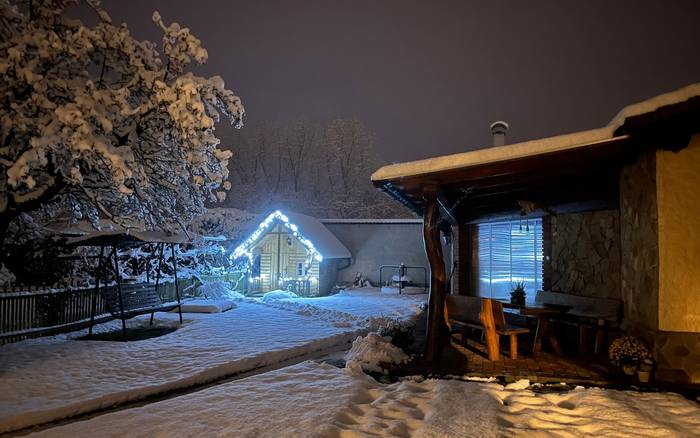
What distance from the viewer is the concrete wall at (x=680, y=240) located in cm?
515

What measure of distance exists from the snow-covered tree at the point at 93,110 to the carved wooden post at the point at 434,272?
3843 millimetres

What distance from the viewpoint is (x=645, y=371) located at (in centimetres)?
506

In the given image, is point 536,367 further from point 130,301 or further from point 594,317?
point 130,301

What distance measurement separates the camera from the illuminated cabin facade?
16969 millimetres

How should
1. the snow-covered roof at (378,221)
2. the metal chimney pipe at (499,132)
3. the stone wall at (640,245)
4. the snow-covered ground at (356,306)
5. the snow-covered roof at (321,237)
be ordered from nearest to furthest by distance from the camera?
the stone wall at (640,245)
the metal chimney pipe at (499,132)
the snow-covered ground at (356,306)
the snow-covered roof at (321,237)
the snow-covered roof at (378,221)

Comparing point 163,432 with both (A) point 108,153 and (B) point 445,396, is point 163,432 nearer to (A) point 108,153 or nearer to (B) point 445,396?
(B) point 445,396

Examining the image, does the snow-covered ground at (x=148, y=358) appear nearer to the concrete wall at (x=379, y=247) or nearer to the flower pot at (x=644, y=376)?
the flower pot at (x=644, y=376)

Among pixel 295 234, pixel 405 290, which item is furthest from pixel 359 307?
pixel 295 234

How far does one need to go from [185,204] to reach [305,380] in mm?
5931

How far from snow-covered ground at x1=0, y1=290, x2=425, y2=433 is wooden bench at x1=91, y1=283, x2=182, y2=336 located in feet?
2.68

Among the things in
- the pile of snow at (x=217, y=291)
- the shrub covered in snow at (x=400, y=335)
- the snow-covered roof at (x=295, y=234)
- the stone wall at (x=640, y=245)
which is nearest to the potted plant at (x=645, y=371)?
the stone wall at (x=640, y=245)

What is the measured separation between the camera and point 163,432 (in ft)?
13.2

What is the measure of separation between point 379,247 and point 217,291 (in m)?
8.45

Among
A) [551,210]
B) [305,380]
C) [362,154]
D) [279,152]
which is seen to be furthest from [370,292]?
[279,152]
